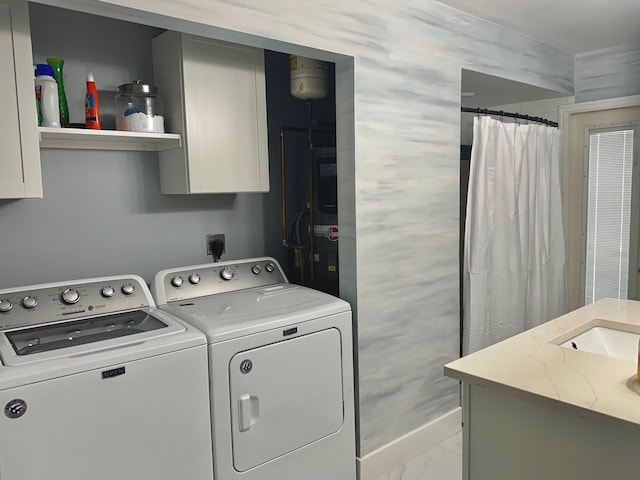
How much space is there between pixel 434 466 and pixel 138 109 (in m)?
2.31

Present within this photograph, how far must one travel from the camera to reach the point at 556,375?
1611 mm

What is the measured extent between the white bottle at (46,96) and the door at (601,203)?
3379 mm

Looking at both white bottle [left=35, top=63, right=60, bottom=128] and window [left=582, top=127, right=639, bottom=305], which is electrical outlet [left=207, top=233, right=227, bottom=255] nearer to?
white bottle [left=35, top=63, right=60, bottom=128]

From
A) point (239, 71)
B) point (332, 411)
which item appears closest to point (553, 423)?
point (332, 411)

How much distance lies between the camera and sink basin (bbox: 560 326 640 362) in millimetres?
2131

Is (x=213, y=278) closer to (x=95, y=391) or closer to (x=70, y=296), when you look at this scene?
(x=70, y=296)

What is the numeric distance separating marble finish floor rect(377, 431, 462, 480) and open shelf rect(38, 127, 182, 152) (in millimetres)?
1976

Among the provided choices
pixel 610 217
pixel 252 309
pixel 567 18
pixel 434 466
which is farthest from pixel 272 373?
pixel 610 217

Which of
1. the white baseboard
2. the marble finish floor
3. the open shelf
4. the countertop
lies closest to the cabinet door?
the open shelf

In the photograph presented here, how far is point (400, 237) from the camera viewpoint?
2.70 meters

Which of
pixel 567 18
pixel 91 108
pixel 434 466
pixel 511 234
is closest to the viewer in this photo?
pixel 91 108

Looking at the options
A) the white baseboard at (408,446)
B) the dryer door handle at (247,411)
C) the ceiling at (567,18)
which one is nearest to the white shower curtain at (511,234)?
the white baseboard at (408,446)

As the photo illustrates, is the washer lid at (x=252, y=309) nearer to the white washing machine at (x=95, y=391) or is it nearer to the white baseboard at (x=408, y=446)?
the white washing machine at (x=95, y=391)

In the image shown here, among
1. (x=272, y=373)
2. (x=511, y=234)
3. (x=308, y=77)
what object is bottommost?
(x=272, y=373)
